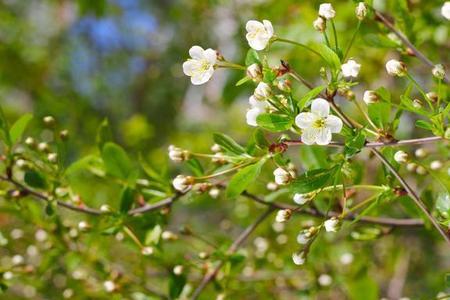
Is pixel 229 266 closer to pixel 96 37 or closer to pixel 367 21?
pixel 367 21

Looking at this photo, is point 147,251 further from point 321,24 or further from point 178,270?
point 321,24

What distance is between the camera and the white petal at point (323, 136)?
1.01 meters

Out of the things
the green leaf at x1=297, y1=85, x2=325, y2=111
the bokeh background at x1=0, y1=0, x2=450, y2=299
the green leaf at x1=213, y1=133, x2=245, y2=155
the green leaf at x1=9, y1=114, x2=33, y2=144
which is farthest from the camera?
the bokeh background at x1=0, y1=0, x2=450, y2=299

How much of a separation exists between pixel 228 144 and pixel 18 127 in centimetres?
54

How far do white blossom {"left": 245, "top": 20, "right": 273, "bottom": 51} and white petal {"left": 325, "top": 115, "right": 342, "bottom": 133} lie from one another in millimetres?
186

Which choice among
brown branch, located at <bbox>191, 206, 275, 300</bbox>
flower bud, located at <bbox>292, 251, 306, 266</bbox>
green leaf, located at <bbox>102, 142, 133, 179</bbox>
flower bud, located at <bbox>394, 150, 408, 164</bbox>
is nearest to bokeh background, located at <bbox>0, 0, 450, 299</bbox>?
brown branch, located at <bbox>191, 206, 275, 300</bbox>

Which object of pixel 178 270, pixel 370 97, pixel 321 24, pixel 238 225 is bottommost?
pixel 238 225

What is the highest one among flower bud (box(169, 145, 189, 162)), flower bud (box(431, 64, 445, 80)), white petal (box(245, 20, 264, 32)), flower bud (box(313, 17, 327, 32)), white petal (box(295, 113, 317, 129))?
white petal (box(245, 20, 264, 32))

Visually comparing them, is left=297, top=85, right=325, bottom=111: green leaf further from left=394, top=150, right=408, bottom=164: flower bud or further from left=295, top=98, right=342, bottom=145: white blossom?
left=394, top=150, right=408, bottom=164: flower bud

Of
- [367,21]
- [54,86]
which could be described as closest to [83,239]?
[367,21]

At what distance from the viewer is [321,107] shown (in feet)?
3.29

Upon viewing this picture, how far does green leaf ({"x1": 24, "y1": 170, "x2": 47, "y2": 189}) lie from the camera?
147cm

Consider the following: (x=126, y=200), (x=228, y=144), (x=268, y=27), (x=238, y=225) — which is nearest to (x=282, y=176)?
(x=228, y=144)

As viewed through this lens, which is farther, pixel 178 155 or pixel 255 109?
pixel 178 155
